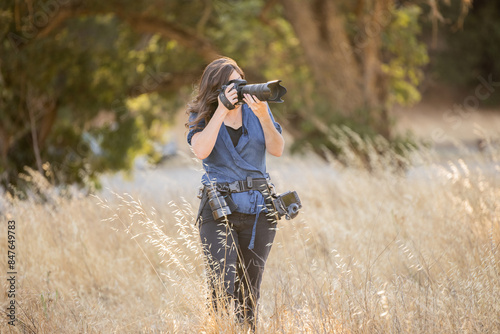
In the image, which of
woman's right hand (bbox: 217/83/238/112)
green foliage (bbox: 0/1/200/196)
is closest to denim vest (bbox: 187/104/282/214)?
woman's right hand (bbox: 217/83/238/112)

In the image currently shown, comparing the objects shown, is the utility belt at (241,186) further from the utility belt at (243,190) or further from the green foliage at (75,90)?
the green foliage at (75,90)

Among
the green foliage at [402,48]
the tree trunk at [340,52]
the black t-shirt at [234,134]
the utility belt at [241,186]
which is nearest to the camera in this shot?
the utility belt at [241,186]

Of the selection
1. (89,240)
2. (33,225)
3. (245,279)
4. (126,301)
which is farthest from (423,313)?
(33,225)

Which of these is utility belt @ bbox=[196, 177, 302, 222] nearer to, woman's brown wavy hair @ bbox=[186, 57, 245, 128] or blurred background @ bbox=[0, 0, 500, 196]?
woman's brown wavy hair @ bbox=[186, 57, 245, 128]

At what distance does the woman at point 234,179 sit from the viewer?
2.83 meters

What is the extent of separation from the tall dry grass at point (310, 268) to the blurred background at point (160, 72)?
5.72 feet

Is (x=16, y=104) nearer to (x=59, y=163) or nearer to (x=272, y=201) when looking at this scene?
(x=59, y=163)

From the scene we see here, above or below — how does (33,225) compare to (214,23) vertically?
below

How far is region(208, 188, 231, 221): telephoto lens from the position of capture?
2750 millimetres

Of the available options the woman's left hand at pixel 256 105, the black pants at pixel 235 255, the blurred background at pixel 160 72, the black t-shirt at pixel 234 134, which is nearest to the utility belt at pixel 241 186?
the black pants at pixel 235 255

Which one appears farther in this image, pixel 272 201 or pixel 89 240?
pixel 89 240

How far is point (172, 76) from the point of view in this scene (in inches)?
437

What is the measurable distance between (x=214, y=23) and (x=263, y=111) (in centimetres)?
823

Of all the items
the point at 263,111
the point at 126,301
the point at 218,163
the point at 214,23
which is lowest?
the point at 126,301
